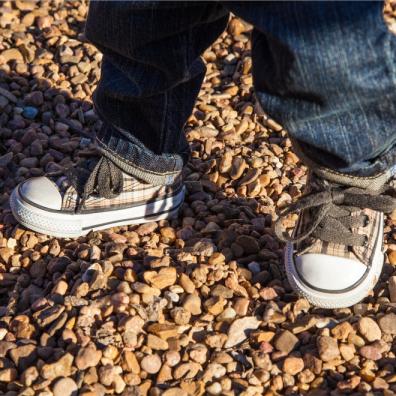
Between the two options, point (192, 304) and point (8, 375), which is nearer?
point (8, 375)

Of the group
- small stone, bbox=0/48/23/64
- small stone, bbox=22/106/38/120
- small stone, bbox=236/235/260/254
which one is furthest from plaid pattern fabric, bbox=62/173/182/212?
small stone, bbox=0/48/23/64

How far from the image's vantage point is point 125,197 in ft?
6.70

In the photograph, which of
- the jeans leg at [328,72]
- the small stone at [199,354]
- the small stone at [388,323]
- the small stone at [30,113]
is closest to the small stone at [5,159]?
the small stone at [30,113]

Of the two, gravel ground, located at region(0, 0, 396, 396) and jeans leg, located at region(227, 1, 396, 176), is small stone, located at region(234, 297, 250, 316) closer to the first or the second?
gravel ground, located at region(0, 0, 396, 396)

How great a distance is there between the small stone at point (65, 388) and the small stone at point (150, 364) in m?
0.15

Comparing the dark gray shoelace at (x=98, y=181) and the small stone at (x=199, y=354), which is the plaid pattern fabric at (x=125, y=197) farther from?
the small stone at (x=199, y=354)

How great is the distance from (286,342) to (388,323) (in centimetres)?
23

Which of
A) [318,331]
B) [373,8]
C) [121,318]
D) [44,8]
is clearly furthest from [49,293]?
[44,8]

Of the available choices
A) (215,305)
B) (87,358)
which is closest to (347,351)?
(215,305)

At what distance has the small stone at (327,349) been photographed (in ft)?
5.58

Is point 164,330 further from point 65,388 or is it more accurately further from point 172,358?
point 65,388

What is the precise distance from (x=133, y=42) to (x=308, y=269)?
24.6 inches

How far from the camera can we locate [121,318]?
5.73ft

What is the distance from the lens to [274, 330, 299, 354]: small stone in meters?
1.73
